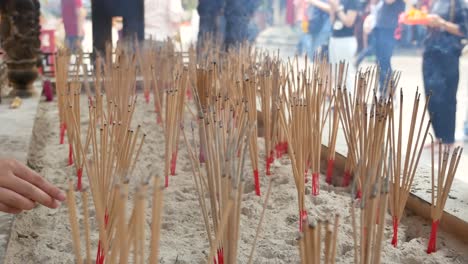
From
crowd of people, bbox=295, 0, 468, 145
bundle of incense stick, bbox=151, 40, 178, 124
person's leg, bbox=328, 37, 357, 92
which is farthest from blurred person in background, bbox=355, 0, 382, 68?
bundle of incense stick, bbox=151, 40, 178, 124

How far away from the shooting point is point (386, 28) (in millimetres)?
2779

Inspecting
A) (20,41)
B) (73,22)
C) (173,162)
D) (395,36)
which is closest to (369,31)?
(395,36)

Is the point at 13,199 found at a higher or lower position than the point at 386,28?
lower

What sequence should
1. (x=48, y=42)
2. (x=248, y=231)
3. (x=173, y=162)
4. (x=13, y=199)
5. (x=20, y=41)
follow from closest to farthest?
(x=13, y=199) → (x=248, y=231) → (x=173, y=162) → (x=20, y=41) → (x=48, y=42)

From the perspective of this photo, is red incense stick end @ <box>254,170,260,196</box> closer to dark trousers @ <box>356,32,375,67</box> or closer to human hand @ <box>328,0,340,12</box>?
dark trousers @ <box>356,32,375,67</box>

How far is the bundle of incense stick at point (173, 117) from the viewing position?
61.9 inches

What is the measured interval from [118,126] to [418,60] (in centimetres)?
168

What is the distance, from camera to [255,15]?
12.9 feet

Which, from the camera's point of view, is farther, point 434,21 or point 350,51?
point 350,51

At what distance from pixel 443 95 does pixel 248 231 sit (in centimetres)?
136

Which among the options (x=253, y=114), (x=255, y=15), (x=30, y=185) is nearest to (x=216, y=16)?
(x=255, y=15)

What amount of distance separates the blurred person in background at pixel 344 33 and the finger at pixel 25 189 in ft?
7.92

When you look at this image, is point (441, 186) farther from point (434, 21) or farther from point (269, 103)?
point (434, 21)

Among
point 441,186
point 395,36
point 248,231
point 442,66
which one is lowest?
point 248,231
